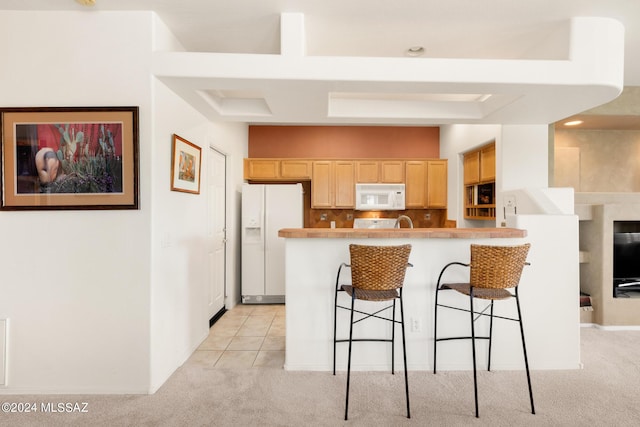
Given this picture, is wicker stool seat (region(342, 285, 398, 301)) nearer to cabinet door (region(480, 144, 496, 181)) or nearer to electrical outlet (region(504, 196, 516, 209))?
electrical outlet (region(504, 196, 516, 209))

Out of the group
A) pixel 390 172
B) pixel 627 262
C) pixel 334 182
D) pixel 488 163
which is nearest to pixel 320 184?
pixel 334 182

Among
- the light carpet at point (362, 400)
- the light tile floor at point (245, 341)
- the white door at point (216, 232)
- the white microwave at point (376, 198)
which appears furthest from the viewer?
the white microwave at point (376, 198)

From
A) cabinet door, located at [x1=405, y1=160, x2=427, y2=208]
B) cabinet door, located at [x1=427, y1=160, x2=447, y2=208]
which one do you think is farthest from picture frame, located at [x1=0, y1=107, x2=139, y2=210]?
cabinet door, located at [x1=427, y1=160, x2=447, y2=208]

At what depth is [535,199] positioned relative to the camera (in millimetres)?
3051

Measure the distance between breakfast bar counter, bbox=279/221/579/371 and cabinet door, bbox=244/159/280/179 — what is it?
106 inches

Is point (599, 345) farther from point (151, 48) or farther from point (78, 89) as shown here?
point (78, 89)

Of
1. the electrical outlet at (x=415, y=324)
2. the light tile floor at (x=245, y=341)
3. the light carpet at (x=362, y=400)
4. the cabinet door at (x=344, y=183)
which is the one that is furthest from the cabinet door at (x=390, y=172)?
the light carpet at (x=362, y=400)

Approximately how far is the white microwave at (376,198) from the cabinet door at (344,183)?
0.12 metres

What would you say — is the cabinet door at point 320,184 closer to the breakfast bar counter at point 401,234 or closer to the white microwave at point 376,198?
the white microwave at point 376,198

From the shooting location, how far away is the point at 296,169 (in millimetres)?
5293

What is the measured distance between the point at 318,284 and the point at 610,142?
4530mm

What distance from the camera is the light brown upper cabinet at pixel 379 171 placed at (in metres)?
5.31

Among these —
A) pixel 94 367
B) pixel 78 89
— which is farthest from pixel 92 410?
pixel 78 89

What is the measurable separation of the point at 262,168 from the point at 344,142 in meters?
1.40
